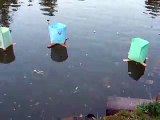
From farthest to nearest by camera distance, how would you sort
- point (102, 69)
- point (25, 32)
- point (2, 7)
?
point (2, 7) → point (25, 32) → point (102, 69)

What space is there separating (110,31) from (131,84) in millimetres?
4751

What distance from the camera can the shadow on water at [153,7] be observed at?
56.8 ft

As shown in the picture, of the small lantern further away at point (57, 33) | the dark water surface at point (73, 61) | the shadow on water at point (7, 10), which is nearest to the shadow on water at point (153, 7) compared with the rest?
the dark water surface at point (73, 61)

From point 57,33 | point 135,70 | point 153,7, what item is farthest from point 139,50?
point 153,7

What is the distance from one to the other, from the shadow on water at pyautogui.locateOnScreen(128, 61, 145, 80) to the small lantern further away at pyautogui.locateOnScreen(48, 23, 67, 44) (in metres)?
2.97

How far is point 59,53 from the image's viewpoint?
12266 millimetres

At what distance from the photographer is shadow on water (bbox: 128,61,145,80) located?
10.8m

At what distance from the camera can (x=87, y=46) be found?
42.2ft

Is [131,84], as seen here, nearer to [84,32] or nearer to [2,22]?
[84,32]

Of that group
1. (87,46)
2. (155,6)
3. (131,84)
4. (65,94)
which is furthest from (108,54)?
(155,6)

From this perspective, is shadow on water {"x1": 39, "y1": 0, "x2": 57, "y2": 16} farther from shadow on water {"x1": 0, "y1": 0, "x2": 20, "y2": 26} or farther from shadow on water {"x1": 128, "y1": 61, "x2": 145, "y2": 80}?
shadow on water {"x1": 128, "y1": 61, "x2": 145, "y2": 80}

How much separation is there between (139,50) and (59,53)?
3.20 m

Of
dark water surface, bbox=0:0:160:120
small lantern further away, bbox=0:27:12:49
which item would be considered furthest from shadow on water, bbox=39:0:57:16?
small lantern further away, bbox=0:27:12:49

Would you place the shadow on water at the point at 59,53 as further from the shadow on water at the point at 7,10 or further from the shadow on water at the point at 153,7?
the shadow on water at the point at 153,7
